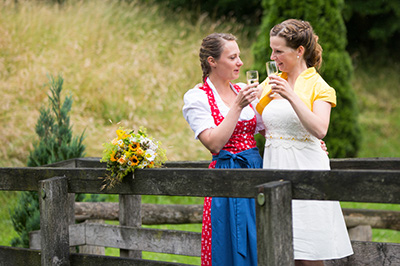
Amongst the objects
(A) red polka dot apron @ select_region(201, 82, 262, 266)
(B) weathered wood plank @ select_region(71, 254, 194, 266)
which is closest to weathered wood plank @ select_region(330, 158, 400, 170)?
(A) red polka dot apron @ select_region(201, 82, 262, 266)

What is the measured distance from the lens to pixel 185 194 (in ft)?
10.6

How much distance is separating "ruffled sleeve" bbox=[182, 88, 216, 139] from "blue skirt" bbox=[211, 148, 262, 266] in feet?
1.07

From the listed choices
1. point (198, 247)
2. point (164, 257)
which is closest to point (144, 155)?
point (198, 247)

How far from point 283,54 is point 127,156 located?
3.90ft

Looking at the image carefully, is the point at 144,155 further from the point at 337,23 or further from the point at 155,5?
the point at 155,5

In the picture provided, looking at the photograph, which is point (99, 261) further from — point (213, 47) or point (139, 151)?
point (213, 47)

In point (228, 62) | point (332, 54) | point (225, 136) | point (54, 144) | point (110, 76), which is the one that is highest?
point (332, 54)

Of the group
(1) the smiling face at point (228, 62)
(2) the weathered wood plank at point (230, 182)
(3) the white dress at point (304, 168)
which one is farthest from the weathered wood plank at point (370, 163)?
(2) the weathered wood plank at point (230, 182)

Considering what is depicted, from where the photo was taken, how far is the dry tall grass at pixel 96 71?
31.9 ft

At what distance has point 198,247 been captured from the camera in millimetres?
4602

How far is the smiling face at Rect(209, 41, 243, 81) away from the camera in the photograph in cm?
374

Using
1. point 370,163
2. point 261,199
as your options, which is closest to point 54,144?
point 370,163

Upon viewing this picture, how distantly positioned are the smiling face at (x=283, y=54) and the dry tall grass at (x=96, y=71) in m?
5.87

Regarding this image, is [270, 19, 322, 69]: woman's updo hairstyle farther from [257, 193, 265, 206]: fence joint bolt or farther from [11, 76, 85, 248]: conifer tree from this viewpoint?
[11, 76, 85, 248]: conifer tree
